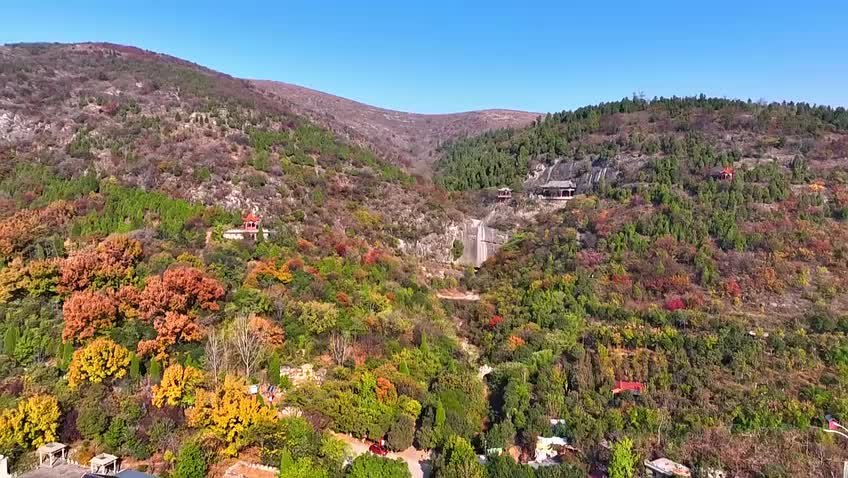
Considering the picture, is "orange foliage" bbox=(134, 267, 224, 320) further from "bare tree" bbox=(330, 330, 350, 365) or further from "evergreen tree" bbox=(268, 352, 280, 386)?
"bare tree" bbox=(330, 330, 350, 365)

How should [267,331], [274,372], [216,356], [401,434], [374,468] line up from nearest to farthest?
[374,468], [401,434], [216,356], [274,372], [267,331]

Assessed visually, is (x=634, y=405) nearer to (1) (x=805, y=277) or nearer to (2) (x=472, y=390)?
(2) (x=472, y=390)

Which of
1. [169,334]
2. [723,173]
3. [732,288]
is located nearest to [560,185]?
[723,173]

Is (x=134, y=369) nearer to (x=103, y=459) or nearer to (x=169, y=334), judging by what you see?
(x=169, y=334)

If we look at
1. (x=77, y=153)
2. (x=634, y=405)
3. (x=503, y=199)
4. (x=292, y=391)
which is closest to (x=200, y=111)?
(x=77, y=153)

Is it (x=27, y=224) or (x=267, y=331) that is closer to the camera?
(x=267, y=331)
